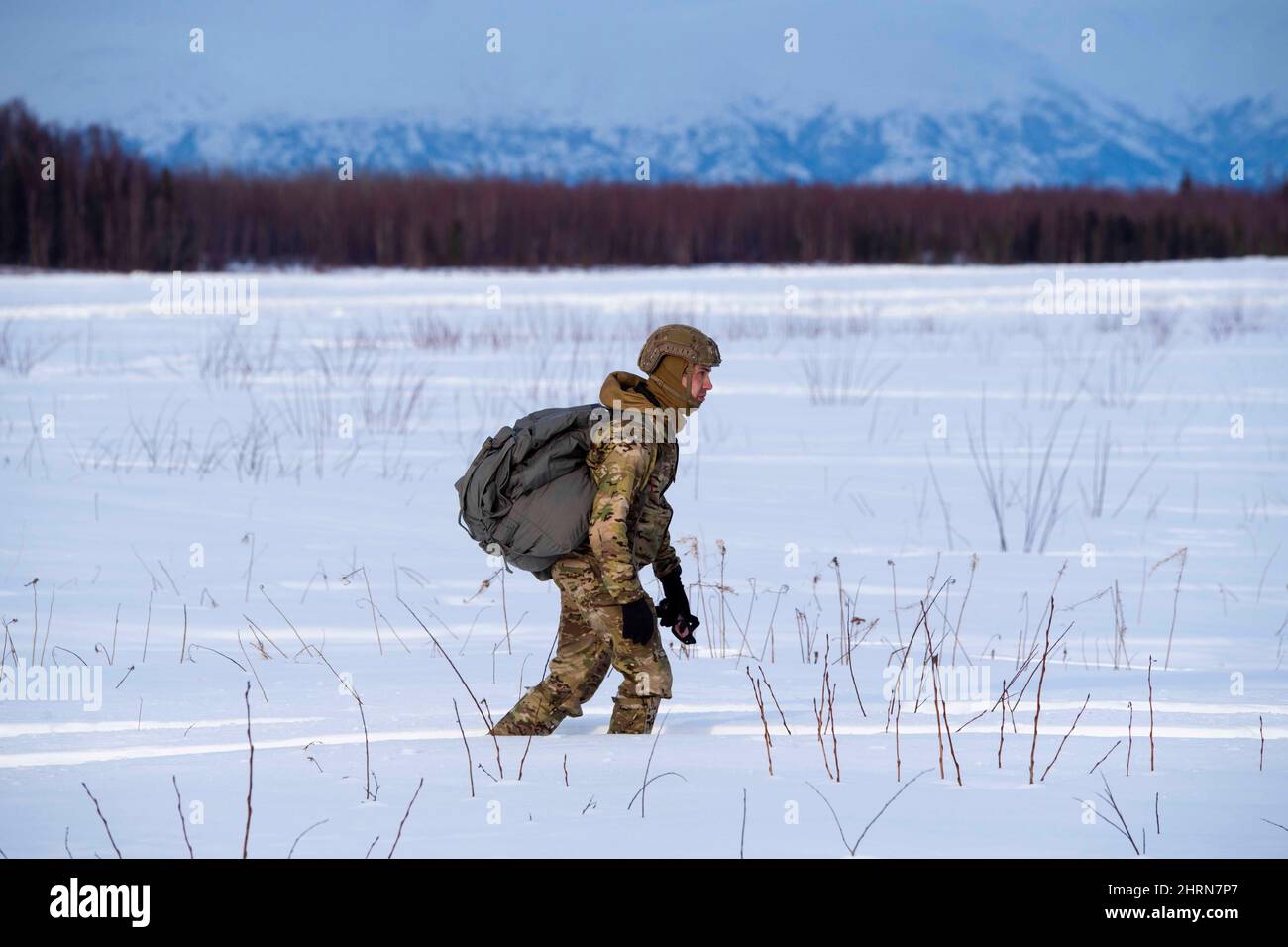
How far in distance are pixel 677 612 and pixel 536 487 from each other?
0.49 meters

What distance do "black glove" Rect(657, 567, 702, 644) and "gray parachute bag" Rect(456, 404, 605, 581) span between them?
0.29m

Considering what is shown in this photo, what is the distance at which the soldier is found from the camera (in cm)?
394

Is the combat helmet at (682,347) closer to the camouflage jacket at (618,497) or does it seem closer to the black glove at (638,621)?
the camouflage jacket at (618,497)

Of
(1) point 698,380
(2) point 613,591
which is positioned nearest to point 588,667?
(2) point 613,591

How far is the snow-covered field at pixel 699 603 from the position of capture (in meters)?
3.64

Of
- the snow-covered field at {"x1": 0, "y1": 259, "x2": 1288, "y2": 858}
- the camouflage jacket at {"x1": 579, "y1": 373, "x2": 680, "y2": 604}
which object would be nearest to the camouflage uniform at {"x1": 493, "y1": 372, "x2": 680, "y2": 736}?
the camouflage jacket at {"x1": 579, "y1": 373, "x2": 680, "y2": 604}

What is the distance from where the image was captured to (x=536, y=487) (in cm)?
406

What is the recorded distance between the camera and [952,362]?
15820 mm

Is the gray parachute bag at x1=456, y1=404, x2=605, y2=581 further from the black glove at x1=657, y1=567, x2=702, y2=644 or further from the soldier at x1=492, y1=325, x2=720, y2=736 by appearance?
the black glove at x1=657, y1=567, x2=702, y2=644

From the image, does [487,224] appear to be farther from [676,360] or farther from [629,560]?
[629,560]

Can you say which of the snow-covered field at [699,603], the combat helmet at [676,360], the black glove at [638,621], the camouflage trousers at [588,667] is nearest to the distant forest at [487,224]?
the snow-covered field at [699,603]

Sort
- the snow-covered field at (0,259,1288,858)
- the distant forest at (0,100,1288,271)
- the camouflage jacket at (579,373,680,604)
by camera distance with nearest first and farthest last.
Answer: the snow-covered field at (0,259,1288,858) → the camouflage jacket at (579,373,680,604) → the distant forest at (0,100,1288,271)
